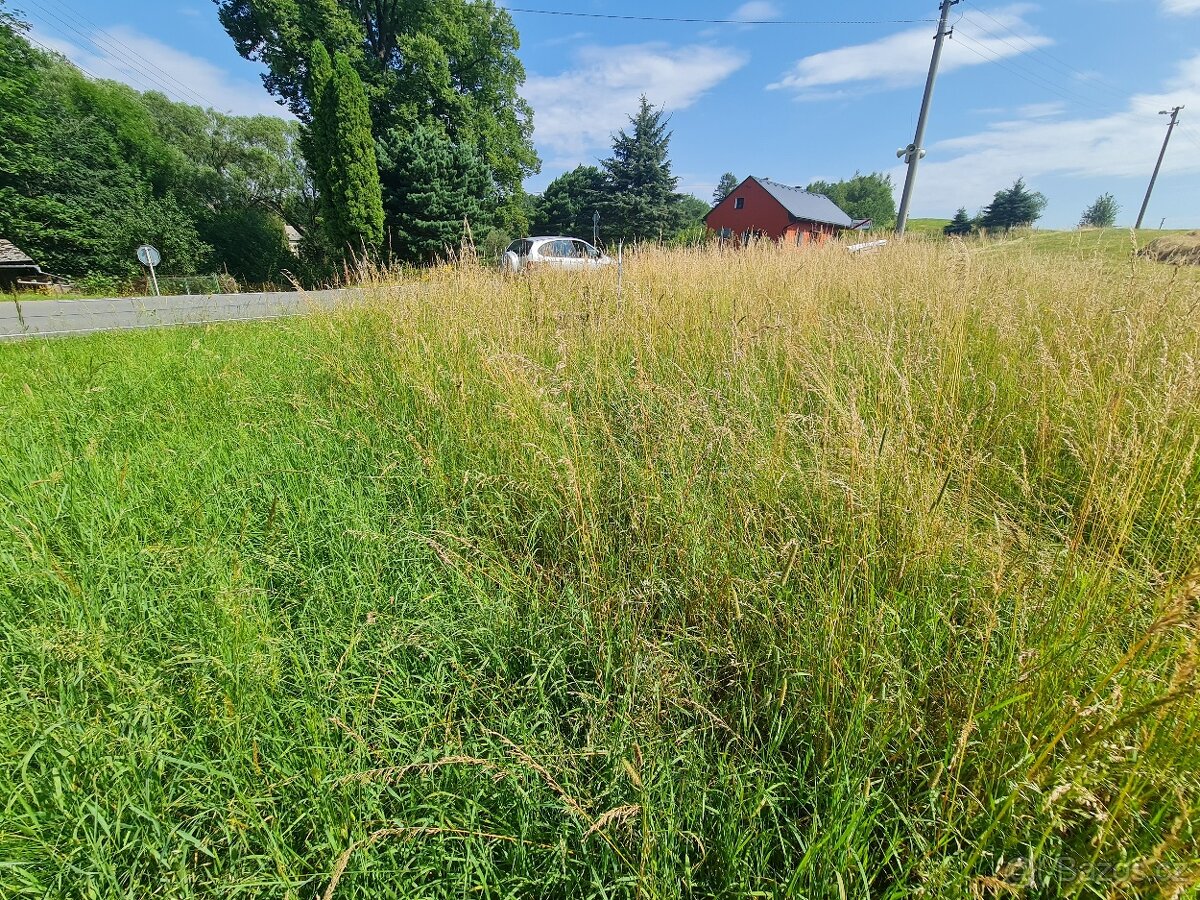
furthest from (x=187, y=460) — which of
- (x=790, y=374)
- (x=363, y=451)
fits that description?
(x=790, y=374)

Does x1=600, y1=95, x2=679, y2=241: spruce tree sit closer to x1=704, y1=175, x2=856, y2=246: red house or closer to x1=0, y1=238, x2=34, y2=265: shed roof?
x1=704, y1=175, x2=856, y2=246: red house

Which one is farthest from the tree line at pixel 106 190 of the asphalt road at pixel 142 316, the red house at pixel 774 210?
the red house at pixel 774 210

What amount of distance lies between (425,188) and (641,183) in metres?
14.4

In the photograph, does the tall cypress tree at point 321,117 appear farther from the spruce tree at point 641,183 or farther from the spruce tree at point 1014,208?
the spruce tree at point 1014,208

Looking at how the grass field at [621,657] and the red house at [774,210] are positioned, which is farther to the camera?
the red house at [774,210]

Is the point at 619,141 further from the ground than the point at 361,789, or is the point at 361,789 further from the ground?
the point at 619,141

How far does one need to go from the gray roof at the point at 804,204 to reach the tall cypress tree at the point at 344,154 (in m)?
30.8

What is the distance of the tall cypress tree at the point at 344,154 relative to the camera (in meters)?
17.0

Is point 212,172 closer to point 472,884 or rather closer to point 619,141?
point 619,141

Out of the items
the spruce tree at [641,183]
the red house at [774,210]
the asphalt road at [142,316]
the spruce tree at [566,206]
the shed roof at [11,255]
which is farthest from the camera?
the red house at [774,210]

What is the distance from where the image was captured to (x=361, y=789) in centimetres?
104

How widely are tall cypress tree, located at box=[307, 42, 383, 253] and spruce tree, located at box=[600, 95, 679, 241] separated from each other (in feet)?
45.5

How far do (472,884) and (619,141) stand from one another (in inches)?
1283

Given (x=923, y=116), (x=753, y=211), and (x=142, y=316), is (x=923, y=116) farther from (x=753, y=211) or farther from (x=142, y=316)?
(x=753, y=211)
